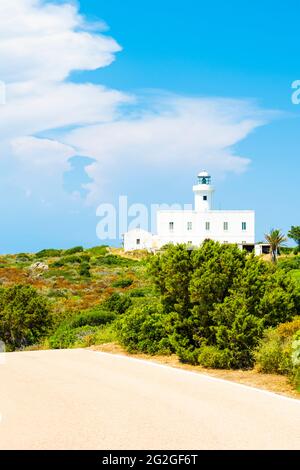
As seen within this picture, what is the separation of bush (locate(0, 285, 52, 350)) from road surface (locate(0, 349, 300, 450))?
34.1 feet

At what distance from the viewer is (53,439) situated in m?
7.15

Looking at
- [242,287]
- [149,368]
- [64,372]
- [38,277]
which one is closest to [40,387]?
[64,372]

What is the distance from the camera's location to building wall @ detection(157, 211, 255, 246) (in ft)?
261

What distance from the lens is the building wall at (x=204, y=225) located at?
79.4 m

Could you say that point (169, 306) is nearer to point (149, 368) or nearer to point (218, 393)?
point (149, 368)

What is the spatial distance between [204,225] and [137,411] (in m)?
71.1

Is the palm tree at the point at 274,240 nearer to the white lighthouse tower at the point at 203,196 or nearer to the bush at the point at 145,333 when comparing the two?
the white lighthouse tower at the point at 203,196

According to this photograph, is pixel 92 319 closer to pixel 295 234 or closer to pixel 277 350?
pixel 277 350

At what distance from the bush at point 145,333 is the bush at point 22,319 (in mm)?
7792

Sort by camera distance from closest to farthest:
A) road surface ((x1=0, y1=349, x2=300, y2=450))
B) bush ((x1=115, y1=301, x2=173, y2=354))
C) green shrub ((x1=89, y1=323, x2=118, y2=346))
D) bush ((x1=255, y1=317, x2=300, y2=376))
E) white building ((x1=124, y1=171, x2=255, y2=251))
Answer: road surface ((x1=0, y1=349, x2=300, y2=450)) → bush ((x1=255, y1=317, x2=300, y2=376)) → bush ((x1=115, y1=301, x2=173, y2=354)) → green shrub ((x1=89, y1=323, x2=118, y2=346)) → white building ((x1=124, y1=171, x2=255, y2=251))

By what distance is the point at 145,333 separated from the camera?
53.0 ft

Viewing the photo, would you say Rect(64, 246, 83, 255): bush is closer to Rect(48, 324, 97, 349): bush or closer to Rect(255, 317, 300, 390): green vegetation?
Rect(48, 324, 97, 349): bush

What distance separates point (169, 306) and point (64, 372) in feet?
10.8

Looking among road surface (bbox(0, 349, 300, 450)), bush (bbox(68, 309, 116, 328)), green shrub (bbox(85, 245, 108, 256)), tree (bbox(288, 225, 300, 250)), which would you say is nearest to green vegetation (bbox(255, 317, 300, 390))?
road surface (bbox(0, 349, 300, 450))
